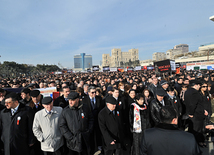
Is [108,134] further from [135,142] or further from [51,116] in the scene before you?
[51,116]

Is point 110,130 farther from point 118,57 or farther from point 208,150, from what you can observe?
point 118,57

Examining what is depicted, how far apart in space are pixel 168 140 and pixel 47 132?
2.54 meters

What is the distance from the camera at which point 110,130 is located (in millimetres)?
3074

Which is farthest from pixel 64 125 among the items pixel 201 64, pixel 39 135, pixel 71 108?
pixel 201 64

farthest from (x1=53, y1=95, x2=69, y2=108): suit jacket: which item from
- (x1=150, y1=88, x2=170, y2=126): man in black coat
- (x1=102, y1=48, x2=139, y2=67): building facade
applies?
(x1=102, y1=48, x2=139, y2=67): building facade

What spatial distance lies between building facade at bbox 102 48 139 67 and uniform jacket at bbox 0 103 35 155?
5559 inches

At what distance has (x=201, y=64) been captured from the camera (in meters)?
23.5

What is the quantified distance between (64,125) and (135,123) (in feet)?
6.17

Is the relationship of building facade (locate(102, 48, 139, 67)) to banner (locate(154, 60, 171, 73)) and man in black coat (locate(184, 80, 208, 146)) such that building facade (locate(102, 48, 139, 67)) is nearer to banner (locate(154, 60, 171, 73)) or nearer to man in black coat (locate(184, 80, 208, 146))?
banner (locate(154, 60, 171, 73))

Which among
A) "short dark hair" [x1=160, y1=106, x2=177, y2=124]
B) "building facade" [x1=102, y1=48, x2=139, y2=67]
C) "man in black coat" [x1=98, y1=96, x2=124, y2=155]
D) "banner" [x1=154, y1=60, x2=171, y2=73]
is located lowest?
"man in black coat" [x1=98, y1=96, x2=124, y2=155]

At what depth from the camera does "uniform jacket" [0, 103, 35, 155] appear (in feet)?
9.11

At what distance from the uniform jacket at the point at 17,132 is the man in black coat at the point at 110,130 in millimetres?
1760

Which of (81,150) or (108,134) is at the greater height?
(108,134)

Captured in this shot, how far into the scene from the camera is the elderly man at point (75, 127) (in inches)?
108
